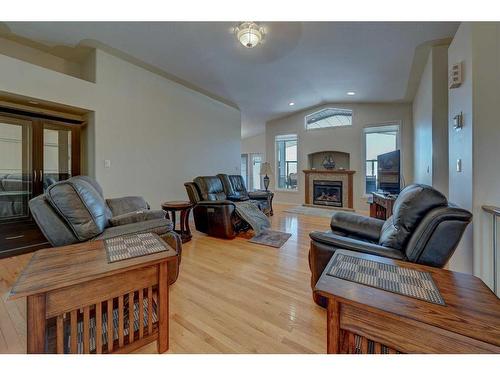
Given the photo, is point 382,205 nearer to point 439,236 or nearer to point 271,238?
point 271,238

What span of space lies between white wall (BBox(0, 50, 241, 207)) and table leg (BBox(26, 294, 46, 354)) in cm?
292

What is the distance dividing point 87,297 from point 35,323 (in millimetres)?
182

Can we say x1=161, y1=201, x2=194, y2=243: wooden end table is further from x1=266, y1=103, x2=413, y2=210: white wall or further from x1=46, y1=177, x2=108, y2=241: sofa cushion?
x1=266, y1=103, x2=413, y2=210: white wall

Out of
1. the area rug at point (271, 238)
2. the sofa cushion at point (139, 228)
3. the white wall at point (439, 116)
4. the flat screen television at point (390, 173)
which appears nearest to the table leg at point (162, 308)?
the sofa cushion at point (139, 228)

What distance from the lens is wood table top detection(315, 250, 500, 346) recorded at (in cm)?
73

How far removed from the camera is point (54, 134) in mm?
3211

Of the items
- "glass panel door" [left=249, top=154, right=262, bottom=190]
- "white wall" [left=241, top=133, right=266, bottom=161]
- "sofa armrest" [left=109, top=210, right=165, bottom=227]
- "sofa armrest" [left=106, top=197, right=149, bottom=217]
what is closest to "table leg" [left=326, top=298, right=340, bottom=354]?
"sofa armrest" [left=109, top=210, right=165, bottom=227]

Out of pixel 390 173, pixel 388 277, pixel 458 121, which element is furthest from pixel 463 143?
pixel 390 173

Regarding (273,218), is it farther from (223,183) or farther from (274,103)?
(274,103)

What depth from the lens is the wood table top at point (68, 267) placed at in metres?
0.92

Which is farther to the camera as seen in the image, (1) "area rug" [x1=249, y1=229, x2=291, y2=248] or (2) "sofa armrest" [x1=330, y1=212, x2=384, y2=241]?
(1) "area rug" [x1=249, y1=229, x2=291, y2=248]

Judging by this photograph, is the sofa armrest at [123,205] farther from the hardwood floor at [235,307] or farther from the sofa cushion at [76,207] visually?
the sofa cushion at [76,207]

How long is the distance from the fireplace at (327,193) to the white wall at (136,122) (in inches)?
126
